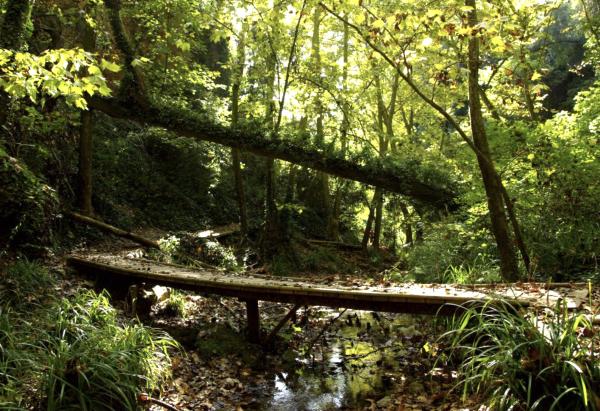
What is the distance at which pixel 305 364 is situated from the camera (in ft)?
22.2

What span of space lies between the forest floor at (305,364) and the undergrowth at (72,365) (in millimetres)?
459

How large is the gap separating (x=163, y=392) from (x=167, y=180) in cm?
1534

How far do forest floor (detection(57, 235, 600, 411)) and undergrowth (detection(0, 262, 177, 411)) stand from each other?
1.51 ft

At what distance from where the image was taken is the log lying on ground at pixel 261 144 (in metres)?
11.7

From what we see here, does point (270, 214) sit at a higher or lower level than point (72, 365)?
higher

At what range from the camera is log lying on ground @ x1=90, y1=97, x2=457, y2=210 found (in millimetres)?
11734

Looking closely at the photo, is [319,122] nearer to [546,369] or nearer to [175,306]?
[175,306]

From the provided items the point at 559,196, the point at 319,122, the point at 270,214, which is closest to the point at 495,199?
the point at 559,196

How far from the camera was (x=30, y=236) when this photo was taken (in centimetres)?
751

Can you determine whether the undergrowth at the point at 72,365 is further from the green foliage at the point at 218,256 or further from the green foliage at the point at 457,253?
the green foliage at the point at 218,256

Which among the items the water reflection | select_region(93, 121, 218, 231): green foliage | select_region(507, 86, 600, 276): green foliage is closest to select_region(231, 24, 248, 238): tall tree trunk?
select_region(93, 121, 218, 231): green foliage

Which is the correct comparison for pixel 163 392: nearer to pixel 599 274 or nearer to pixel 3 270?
pixel 3 270

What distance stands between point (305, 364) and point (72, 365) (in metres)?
3.55

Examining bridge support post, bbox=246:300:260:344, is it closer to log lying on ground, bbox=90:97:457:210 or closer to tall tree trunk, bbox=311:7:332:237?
log lying on ground, bbox=90:97:457:210
